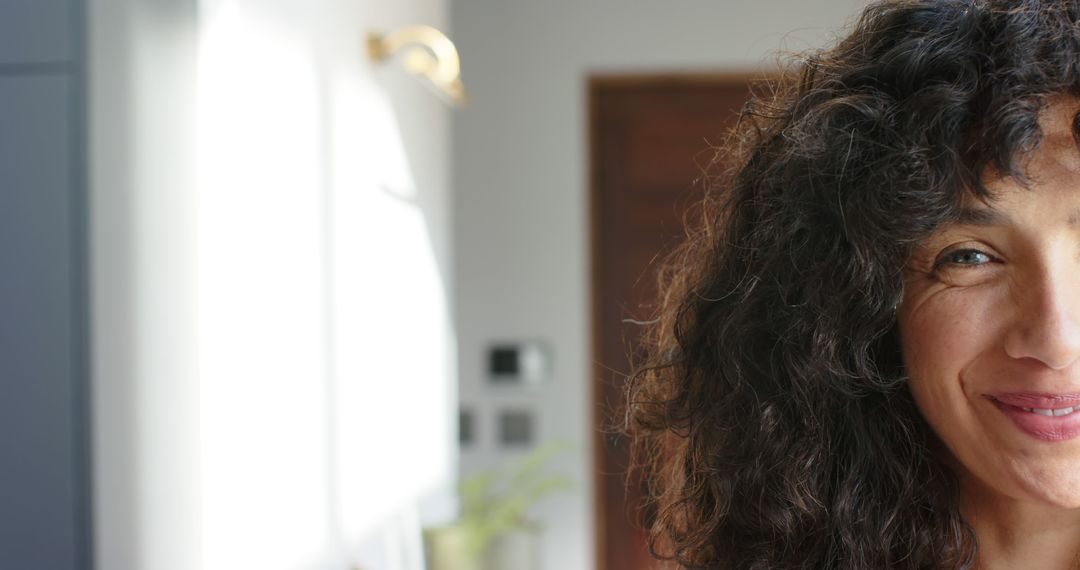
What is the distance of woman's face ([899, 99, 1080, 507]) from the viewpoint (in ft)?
2.93

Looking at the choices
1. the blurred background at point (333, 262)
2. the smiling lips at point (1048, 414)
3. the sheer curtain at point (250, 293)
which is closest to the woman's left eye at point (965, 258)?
the smiling lips at point (1048, 414)

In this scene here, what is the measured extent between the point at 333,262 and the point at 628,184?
2.37 m

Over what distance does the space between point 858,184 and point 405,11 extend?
226 centimetres

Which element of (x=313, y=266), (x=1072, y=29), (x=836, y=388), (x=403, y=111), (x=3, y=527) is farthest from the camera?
(x=403, y=111)

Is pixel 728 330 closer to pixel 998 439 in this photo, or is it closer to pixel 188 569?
pixel 998 439

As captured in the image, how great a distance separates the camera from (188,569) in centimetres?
160

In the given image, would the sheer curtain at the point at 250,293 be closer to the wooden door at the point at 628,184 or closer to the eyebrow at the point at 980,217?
the eyebrow at the point at 980,217

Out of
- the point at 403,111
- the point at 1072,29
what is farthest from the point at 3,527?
the point at 403,111

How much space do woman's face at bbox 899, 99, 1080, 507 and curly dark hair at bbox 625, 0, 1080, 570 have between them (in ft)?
0.09

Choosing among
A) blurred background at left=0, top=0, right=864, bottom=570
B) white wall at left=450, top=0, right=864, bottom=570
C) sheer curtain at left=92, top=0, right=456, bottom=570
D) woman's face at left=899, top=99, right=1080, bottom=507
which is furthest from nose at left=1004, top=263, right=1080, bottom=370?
white wall at left=450, top=0, right=864, bottom=570

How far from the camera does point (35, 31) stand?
4.68 feet

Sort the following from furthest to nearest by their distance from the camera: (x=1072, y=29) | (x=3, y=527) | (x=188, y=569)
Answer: (x=188, y=569), (x=3, y=527), (x=1072, y=29)

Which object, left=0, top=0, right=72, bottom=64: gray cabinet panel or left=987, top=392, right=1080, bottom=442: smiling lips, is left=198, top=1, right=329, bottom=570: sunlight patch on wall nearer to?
left=0, top=0, right=72, bottom=64: gray cabinet panel

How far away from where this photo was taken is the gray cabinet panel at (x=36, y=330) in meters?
1.42
